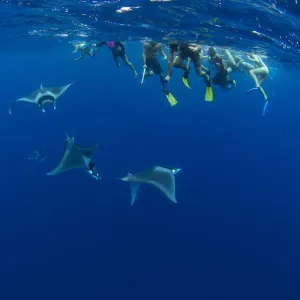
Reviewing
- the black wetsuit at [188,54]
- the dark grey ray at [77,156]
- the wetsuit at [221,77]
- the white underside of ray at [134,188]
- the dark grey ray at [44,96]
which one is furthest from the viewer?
the wetsuit at [221,77]

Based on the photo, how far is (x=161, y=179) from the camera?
774cm

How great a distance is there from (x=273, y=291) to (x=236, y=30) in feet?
42.8

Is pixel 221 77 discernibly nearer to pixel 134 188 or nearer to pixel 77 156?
pixel 134 188

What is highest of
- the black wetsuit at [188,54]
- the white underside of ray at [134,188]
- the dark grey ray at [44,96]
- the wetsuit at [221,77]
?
the black wetsuit at [188,54]

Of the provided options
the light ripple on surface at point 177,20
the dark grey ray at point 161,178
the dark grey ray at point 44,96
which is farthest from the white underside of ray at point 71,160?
the light ripple on surface at point 177,20

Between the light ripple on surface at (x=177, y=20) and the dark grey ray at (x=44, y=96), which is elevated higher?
the light ripple on surface at (x=177, y=20)

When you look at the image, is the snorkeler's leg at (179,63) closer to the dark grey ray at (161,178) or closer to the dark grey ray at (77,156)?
the dark grey ray at (161,178)

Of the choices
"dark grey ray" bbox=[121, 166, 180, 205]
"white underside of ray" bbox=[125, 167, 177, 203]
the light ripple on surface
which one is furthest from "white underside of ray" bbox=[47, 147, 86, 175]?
the light ripple on surface

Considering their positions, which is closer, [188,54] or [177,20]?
[188,54]

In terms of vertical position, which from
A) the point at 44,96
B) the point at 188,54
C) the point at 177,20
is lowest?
the point at 44,96

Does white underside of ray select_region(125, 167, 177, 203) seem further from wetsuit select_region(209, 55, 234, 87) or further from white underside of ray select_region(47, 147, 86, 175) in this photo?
wetsuit select_region(209, 55, 234, 87)

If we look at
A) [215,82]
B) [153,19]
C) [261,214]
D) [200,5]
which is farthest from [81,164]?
[261,214]

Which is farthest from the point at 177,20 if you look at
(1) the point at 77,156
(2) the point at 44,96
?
(1) the point at 77,156

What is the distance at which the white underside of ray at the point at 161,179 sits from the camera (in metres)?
7.65
